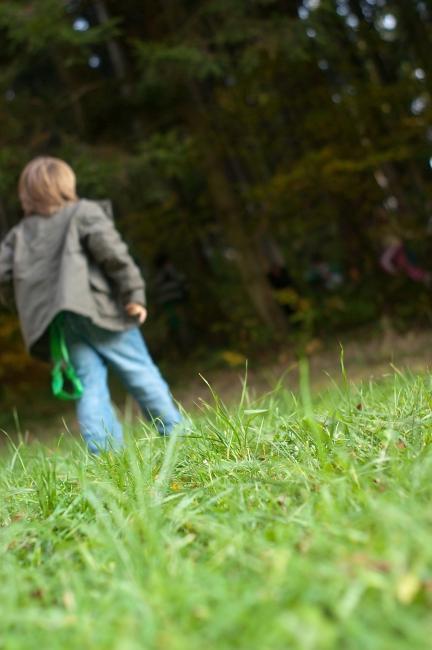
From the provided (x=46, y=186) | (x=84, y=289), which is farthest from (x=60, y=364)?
(x=46, y=186)

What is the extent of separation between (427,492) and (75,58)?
746 centimetres

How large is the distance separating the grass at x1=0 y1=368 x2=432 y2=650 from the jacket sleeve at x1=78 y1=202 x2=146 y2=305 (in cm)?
179

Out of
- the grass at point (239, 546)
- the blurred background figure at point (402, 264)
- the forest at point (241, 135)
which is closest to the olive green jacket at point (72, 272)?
the grass at point (239, 546)

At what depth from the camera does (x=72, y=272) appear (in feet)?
13.6

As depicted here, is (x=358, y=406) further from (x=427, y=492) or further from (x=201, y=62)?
(x=201, y=62)

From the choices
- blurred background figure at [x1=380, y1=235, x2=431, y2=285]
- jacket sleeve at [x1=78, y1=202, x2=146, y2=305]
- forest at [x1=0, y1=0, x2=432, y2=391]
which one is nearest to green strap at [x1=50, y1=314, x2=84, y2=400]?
jacket sleeve at [x1=78, y1=202, x2=146, y2=305]

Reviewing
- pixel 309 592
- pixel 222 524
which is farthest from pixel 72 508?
pixel 309 592

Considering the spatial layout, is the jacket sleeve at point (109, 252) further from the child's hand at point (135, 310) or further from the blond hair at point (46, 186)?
the blond hair at point (46, 186)

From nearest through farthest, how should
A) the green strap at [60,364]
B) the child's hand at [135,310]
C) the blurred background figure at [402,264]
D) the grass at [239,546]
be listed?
the grass at [239,546] → the green strap at [60,364] → the child's hand at [135,310] → the blurred background figure at [402,264]

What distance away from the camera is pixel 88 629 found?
1.25 meters

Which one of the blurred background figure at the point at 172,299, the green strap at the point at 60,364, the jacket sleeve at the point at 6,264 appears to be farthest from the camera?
the blurred background figure at the point at 172,299

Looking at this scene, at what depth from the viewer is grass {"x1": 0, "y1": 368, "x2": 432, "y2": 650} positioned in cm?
118

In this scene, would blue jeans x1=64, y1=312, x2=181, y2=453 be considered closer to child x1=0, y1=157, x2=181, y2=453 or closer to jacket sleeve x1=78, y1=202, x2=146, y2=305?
child x1=0, y1=157, x2=181, y2=453

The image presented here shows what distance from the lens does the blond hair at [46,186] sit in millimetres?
4320
